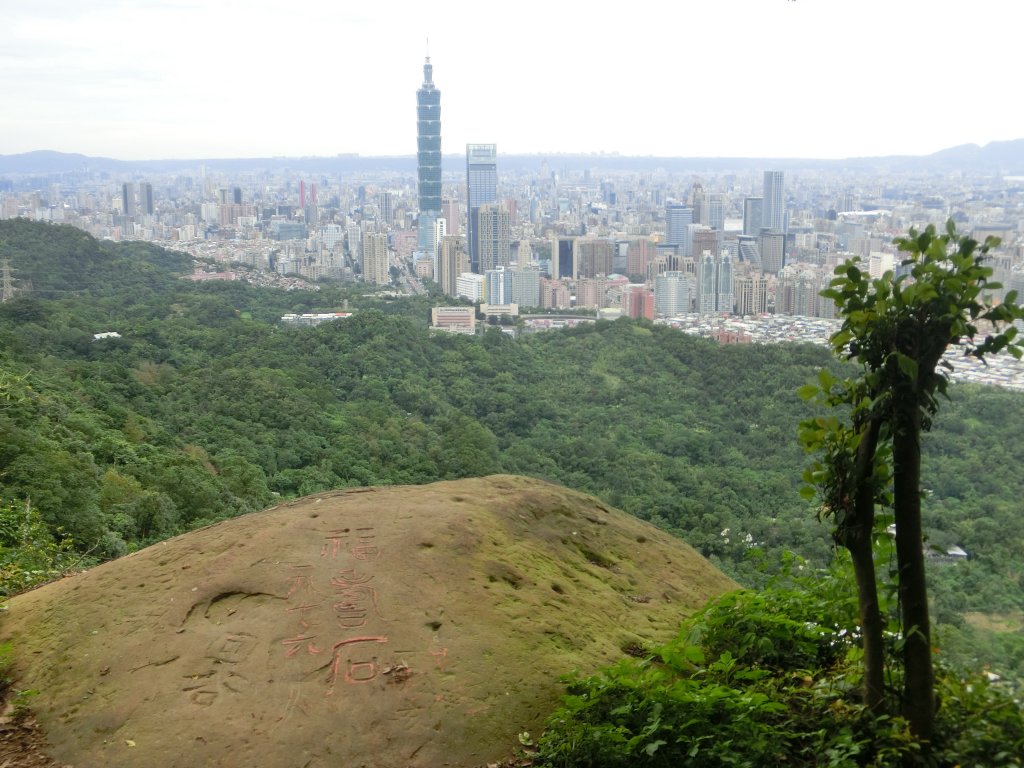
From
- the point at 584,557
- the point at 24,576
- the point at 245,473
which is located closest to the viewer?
the point at 584,557

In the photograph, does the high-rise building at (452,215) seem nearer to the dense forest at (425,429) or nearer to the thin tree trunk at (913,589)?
the dense forest at (425,429)

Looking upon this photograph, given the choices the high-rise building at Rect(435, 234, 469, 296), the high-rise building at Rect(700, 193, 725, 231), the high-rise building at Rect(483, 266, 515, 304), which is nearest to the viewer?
the high-rise building at Rect(483, 266, 515, 304)

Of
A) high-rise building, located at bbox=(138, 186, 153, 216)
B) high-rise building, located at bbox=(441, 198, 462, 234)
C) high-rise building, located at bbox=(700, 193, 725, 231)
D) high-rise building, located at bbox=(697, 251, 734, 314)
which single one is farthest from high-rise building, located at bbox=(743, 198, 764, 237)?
high-rise building, located at bbox=(138, 186, 153, 216)

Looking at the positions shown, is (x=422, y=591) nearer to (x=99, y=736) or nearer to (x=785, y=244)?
(x=99, y=736)

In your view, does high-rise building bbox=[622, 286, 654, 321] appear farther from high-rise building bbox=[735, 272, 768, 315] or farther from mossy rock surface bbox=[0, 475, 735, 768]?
mossy rock surface bbox=[0, 475, 735, 768]

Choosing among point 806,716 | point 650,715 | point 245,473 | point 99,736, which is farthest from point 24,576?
point 245,473

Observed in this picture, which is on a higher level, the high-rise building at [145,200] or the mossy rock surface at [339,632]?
the high-rise building at [145,200]

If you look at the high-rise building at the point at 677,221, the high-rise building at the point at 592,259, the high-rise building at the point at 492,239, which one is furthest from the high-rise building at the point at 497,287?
the high-rise building at the point at 677,221
